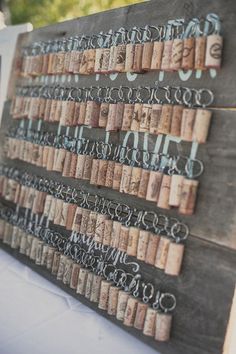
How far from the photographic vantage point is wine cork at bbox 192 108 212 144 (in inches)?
61.3

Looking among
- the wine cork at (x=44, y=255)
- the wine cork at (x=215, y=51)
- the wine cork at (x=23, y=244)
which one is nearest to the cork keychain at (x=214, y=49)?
the wine cork at (x=215, y=51)

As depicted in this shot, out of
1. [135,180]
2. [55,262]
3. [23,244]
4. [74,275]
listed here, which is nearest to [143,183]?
[135,180]

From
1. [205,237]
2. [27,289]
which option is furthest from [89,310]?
[205,237]

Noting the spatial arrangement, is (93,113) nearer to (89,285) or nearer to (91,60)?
(91,60)

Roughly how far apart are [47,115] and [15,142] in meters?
0.34

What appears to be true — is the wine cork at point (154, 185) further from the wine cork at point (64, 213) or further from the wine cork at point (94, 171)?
the wine cork at point (64, 213)

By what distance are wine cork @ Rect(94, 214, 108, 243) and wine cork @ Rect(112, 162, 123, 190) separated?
14 centimetres

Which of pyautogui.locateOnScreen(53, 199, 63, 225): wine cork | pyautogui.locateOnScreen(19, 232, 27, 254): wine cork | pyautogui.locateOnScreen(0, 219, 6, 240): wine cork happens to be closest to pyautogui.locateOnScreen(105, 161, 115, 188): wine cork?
pyautogui.locateOnScreen(53, 199, 63, 225): wine cork

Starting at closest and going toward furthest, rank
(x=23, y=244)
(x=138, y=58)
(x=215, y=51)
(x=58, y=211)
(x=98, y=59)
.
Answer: (x=215, y=51) < (x=138, y=58) < (x=98, y=59) < (x=58, y=211) < (x=23, y=244)

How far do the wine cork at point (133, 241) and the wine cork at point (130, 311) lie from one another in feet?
0.52

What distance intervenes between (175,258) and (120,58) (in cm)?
83

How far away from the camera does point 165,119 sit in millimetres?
1701

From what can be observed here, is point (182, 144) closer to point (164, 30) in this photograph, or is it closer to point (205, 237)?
point (205, 237)

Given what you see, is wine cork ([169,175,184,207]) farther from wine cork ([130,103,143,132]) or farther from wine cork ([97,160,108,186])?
wine cork ([97,160,108,186])
